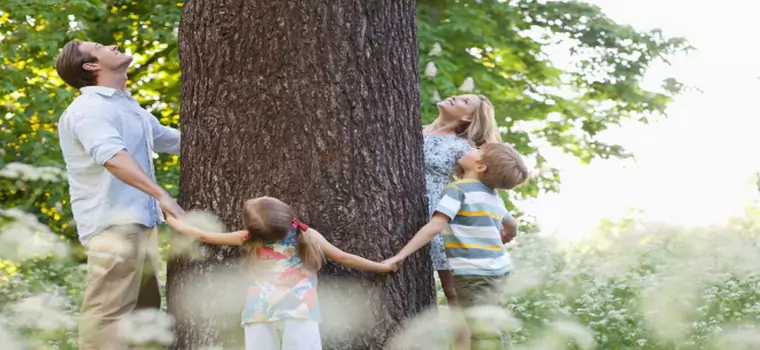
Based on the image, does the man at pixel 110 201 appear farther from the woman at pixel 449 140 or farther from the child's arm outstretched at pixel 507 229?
the child's arm outstretched at pixel 507 229

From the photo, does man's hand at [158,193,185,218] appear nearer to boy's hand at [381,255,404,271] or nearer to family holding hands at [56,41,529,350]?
family holding hands at [56,41,529,350]


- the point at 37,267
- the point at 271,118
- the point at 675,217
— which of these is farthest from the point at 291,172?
the point at 37,267

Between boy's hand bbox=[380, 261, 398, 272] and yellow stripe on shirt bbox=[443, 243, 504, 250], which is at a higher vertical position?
boy's hand bbox=[380, 261, 398, 272]

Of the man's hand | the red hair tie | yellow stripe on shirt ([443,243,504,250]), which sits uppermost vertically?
the man's hand

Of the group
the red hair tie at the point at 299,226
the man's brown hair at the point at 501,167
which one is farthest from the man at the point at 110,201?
the man's brown hair at the point at 501,167

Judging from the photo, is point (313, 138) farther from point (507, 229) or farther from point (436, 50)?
point (436, 50)

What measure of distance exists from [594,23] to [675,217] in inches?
204

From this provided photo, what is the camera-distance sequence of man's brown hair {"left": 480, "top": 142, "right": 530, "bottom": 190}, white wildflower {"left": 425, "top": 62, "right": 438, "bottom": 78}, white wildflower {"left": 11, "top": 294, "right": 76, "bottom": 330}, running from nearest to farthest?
white wildflower {"left": 11, "top": 294, "right": 76, "bottom": 330}, man's brown hair {"left": 480, "top": 142, "right": 530, "bottom": 190}, white wildflower {"left": 425, "top": 62, "right": 438, "bottom": 78}

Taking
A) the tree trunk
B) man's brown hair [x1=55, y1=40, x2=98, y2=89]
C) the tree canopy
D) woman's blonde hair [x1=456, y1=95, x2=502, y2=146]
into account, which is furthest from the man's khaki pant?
the tree canopy

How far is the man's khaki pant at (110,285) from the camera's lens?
410 centimetres

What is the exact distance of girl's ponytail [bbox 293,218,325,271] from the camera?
379 centimetres

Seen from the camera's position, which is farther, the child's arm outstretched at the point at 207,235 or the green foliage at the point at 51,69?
the green foliage at the point at 51,69

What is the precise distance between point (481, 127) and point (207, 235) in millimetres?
1751

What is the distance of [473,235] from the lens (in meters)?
4.47
